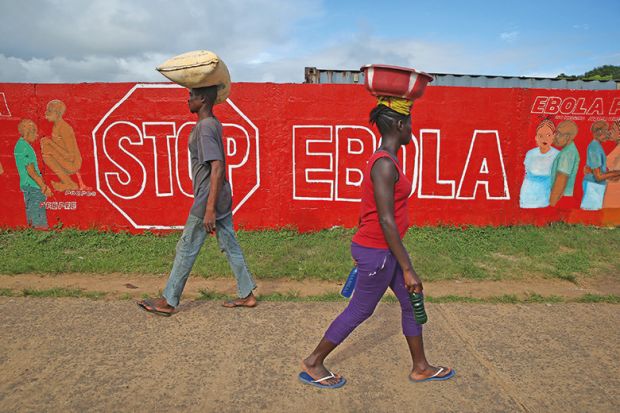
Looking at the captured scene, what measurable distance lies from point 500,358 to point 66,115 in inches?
229

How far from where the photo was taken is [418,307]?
2.25 meters

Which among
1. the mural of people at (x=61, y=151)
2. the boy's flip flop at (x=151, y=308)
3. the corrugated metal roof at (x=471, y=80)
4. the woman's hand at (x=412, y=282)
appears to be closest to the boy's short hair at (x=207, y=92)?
the boy's flip flop at (x=151, y=308)

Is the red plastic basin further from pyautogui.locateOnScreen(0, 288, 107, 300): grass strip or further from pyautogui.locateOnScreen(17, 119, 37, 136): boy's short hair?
pyautogui.locateOnScreen(17, 119, 37, 136): boy's short hair

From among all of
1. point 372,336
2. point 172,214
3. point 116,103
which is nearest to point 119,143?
point 116,103

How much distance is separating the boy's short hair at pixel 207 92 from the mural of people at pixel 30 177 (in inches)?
153

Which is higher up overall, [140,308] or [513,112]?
[513,112]

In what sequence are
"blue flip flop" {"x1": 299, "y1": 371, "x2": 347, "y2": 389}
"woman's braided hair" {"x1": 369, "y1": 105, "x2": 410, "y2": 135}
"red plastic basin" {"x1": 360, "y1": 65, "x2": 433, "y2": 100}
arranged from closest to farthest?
"red plastic basin" {"x1": 360, "y1": 65, "x2": 433, "y2": 100}
"woman's braided hair" {"x1": 369, "y1": 105, "x2": 410, "y2": 135}
"blue flip flop" {"x1": 299, "y1": 371, "x2": 347, "y2": 389}

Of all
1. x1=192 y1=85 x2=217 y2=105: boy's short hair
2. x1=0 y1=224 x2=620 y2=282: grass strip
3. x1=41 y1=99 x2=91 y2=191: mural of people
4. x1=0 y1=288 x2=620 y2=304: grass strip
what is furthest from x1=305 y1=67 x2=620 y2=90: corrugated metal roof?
x1=192 y1=85 x2=217 y2=105: boy's short hair

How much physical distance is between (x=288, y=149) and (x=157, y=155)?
1.77 m

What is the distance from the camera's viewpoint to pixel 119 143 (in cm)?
586

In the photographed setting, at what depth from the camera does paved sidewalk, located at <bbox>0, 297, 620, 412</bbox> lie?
90.0 inches

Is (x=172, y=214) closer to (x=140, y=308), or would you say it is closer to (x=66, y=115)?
(x=66, y=115)

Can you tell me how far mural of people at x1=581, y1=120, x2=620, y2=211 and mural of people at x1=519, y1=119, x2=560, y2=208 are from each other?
0.54 metres

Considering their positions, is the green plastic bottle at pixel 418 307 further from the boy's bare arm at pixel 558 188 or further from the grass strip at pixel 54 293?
the boy's bare arm at pixel 558 188
